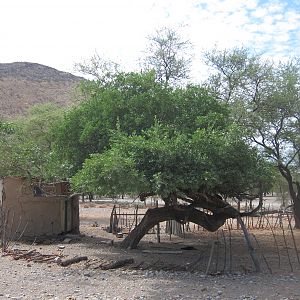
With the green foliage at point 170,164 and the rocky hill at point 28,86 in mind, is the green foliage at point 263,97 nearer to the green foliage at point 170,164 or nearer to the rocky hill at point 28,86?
the green foliage at point 170,164

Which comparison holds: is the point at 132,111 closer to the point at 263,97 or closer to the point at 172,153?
the point at 172,153

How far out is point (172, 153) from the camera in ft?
36.4

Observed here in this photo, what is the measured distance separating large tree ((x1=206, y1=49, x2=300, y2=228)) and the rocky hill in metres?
35.5

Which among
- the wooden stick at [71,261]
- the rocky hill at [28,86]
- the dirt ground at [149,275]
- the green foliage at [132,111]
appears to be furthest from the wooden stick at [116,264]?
the rocky hill at [28,86]

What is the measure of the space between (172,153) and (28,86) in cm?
5985

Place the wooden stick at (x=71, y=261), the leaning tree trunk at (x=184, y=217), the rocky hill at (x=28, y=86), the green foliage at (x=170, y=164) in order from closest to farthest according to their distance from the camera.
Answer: the green foliage at (x=170, y=164) < the wooden stick at (x=71, y=261) < the leaning tree trunk at (x=184, y=217) < the rocky hill at (x=28, y=86)

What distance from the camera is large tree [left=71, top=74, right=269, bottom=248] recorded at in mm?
11039

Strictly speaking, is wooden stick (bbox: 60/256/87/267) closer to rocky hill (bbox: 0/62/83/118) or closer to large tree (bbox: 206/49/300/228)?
large tree (bbox: 206/49/300/228)

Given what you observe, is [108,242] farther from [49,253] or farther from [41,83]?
[41,83]

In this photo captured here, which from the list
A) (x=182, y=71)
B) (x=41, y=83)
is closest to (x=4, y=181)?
(x=182, y=71)

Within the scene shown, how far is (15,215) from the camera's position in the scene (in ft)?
61.5

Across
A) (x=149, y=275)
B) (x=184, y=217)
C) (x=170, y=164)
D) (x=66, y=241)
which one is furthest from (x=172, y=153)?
(x=66, y=241)

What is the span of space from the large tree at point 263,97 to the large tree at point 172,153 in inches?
288

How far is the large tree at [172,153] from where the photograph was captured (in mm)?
11039
